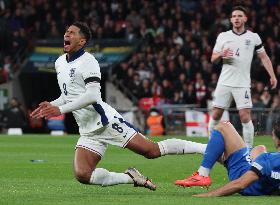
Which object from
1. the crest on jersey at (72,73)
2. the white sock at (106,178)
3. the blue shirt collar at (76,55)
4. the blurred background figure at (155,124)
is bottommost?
the blurred background figure at (155,124)

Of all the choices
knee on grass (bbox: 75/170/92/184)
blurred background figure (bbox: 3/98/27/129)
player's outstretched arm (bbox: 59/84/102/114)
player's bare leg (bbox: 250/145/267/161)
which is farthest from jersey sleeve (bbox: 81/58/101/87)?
blurred background figure (bbox: 3/98/27/129)

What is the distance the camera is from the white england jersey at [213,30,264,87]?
16484 millimetres

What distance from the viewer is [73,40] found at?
36.4 ft

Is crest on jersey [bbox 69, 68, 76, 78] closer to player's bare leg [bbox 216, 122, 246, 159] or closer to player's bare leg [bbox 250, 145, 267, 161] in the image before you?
player's bare leg [bbox 216, 122, 246, 159]

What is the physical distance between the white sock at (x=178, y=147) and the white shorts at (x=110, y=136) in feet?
1.36

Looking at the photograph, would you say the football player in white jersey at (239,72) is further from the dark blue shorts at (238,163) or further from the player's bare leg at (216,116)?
the dark blue shorts at (238,163)

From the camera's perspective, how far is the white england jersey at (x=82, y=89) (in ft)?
35.8

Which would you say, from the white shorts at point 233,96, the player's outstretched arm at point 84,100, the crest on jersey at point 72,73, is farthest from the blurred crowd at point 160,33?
the player's outstretched arm at point 84,100

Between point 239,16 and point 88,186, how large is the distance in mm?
5196

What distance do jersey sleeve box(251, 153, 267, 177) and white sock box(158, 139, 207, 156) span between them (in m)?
1.78

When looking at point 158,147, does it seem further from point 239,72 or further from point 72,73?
point 239,72

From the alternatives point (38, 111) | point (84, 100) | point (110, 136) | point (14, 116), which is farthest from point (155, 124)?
point (38, 111)

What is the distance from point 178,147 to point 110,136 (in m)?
0.86

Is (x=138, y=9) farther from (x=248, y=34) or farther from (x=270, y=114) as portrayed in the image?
(x=248, y=34)
